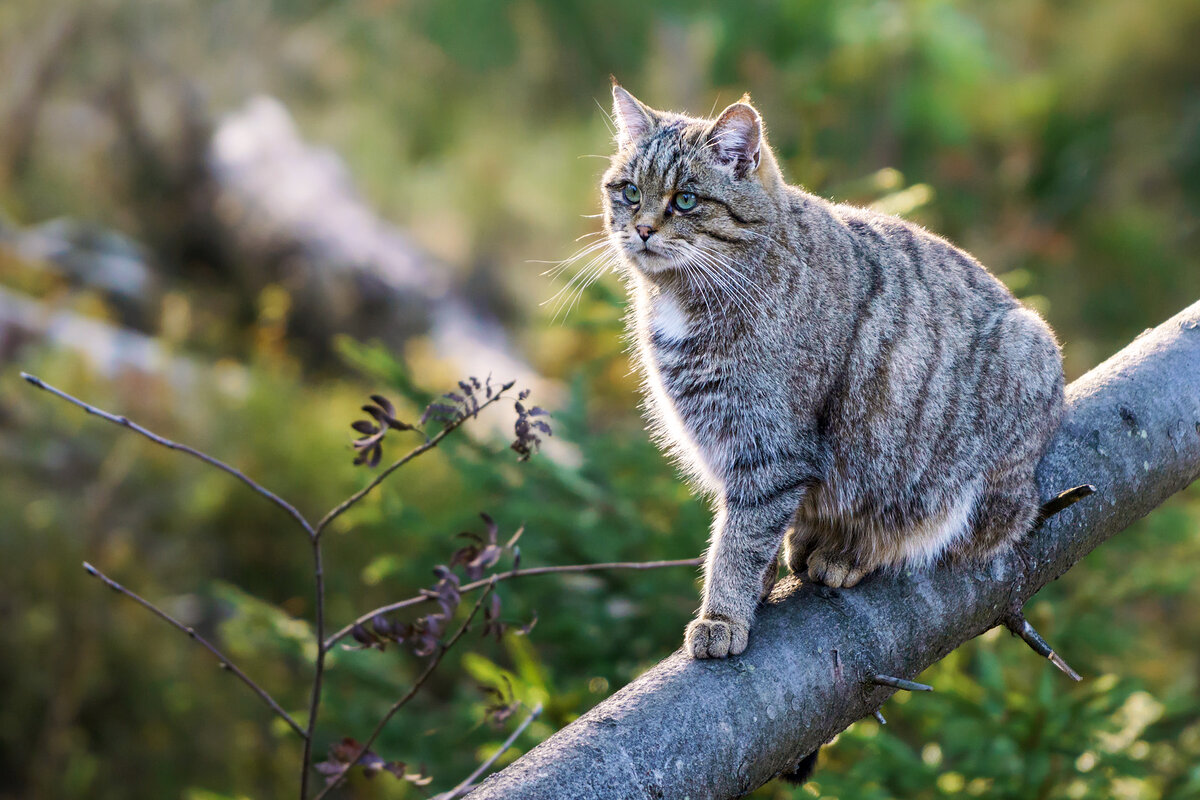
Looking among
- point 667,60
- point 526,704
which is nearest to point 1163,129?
point 667,60

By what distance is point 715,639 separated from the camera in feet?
6.37

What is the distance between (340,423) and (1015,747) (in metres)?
4.82

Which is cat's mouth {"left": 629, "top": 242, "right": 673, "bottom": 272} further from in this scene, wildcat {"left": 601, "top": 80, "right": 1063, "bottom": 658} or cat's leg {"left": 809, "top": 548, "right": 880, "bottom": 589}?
cat's leg {"left": 809, "top": 548, "right": 880, "bottom": 589}

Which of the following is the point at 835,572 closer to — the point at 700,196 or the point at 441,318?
the point at 700,196

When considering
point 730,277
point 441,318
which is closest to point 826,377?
point 730,277

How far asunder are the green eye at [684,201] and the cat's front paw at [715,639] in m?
1.10

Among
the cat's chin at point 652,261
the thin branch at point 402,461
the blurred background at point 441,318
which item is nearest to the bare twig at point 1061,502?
the blurred background at point 441,318

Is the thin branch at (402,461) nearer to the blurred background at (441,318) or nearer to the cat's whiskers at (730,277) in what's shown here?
the cat's whiskers at (730,277)

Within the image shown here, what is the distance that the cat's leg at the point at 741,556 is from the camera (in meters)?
2.12

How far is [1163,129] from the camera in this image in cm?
824

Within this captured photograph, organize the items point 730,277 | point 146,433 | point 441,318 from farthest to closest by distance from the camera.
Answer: point 441,318 < point 730,277 < point 146,433

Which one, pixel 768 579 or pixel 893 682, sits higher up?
pixel 768 579

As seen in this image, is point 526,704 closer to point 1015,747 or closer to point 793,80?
point 1015,747

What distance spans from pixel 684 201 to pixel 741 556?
3.09 feet
